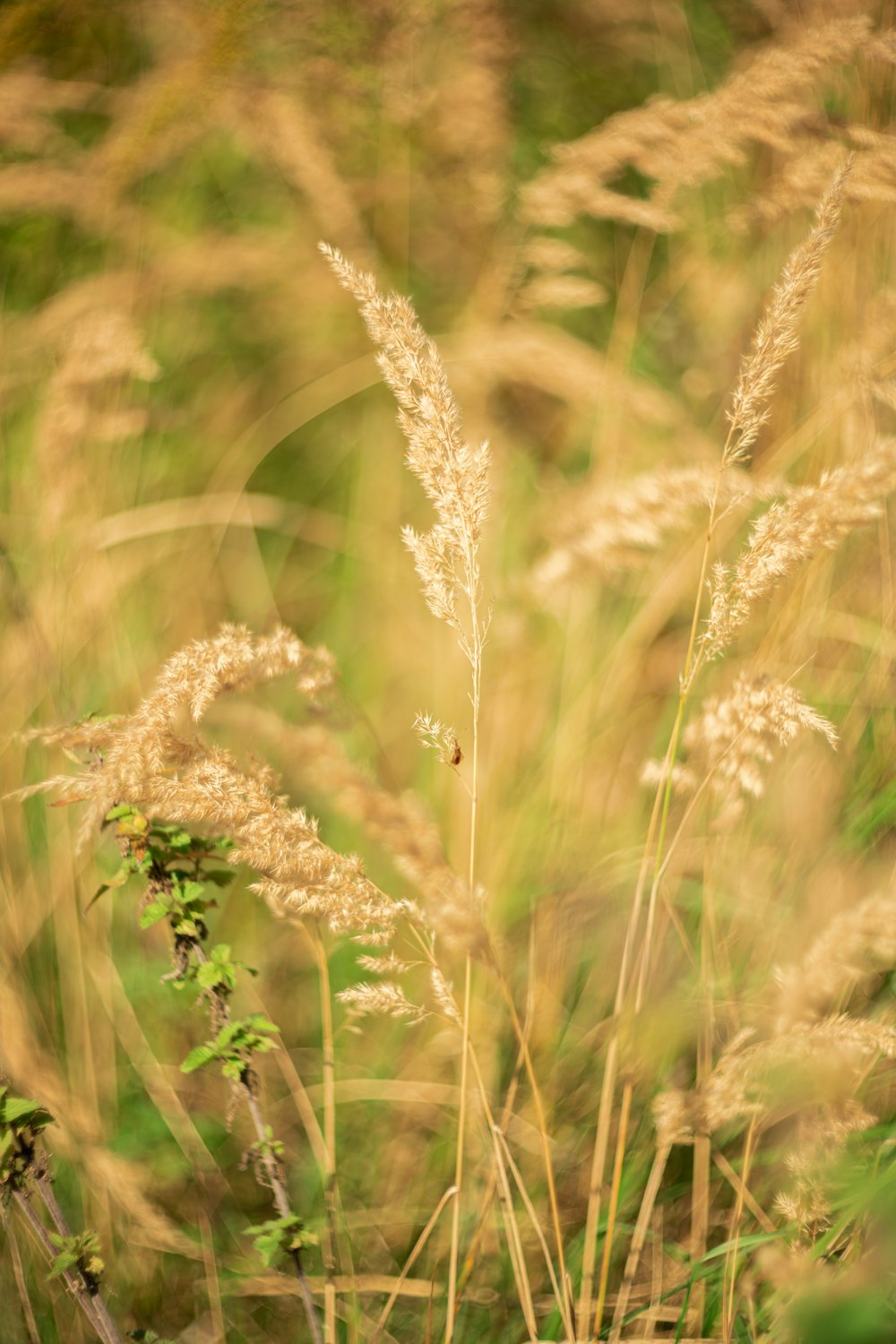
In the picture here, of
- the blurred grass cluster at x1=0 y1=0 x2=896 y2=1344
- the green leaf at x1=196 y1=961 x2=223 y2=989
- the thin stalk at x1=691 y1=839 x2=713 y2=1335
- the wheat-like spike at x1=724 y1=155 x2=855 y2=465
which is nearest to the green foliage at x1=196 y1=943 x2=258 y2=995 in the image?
the green leaf at x1=196 y1=961 x2=223 y2=989

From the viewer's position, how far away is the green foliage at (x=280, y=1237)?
0.80m

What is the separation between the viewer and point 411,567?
199 cm

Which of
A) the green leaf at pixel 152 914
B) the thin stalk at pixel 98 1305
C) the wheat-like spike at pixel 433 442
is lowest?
the thin stalk at pixel 98 1305

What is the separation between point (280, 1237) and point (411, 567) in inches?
55.6

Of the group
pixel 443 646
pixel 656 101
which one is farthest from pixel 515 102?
pixel 443 646

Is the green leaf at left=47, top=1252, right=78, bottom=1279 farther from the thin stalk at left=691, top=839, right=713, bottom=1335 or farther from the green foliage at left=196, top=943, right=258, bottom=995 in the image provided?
the thin stalk at left=691, top=839, right=713, bottom=1335

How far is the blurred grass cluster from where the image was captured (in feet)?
3.71

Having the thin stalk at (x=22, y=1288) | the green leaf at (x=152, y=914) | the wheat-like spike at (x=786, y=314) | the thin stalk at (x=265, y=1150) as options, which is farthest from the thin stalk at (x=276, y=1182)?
the wheat-like spike at (x=786, y=314)

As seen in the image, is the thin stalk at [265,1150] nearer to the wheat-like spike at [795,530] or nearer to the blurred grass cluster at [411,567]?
the blurred grass cluster at [411,567]

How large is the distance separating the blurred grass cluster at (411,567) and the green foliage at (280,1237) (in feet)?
0.63

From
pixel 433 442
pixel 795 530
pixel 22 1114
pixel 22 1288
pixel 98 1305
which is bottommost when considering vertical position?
pixel 22 1288

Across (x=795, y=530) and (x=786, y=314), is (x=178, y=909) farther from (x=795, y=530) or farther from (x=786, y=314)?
(x=786, y=314)

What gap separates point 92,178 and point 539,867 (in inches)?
68.9

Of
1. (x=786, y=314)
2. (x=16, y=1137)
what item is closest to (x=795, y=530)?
(x=786, y=314)
